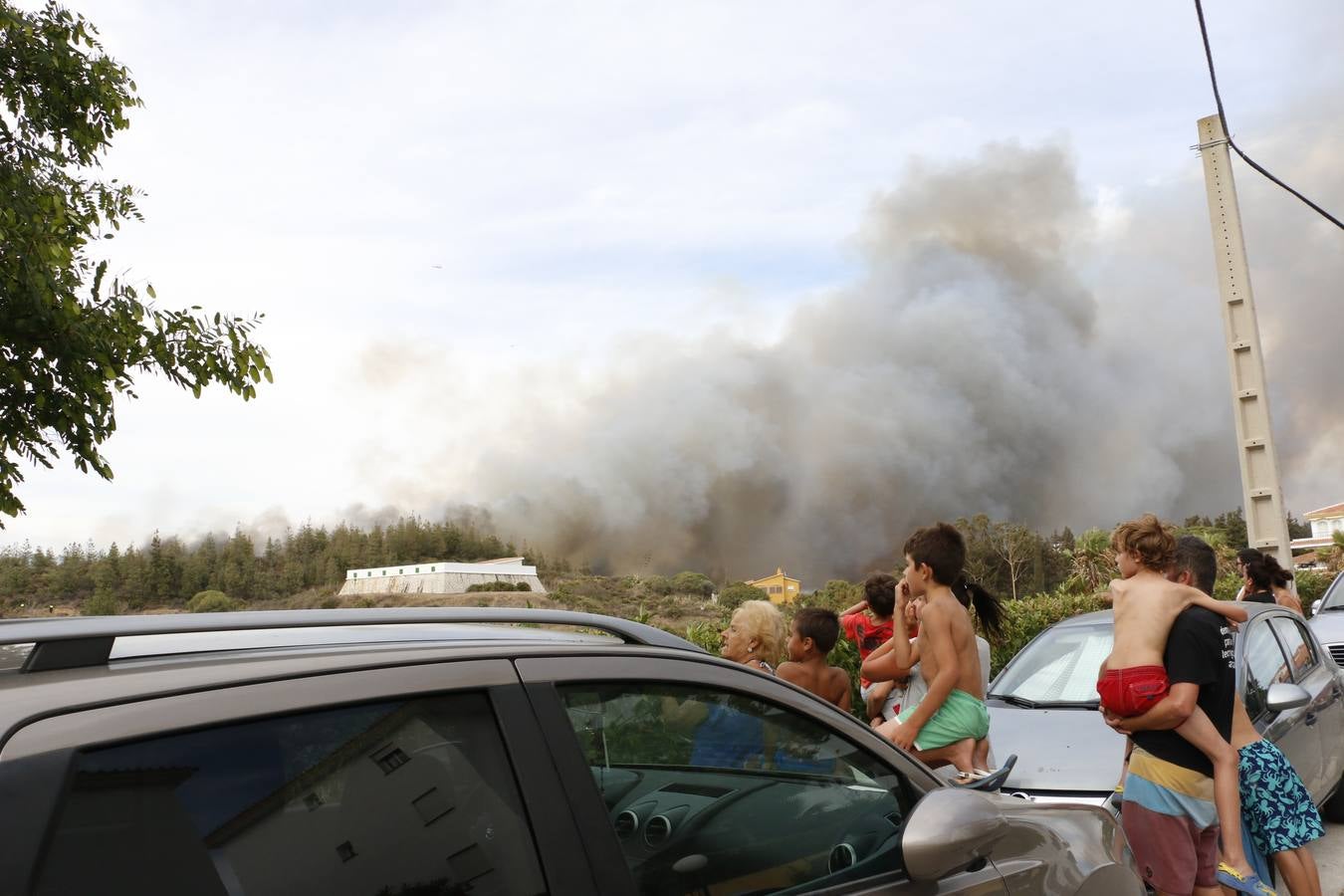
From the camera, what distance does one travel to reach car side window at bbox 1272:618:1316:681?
604 centimetres

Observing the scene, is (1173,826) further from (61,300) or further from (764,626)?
(61,300)

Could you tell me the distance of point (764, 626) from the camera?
15.9 ft

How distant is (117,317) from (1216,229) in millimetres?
Answer: 13911

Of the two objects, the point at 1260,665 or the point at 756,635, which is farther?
the point at 1260,665

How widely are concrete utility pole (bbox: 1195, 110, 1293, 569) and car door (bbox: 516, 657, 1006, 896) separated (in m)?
13.5

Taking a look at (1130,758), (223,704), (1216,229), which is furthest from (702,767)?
(1216,229)

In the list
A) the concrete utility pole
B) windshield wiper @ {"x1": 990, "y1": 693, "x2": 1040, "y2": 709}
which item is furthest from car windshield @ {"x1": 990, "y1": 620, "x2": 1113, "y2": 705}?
the concrete utility pole

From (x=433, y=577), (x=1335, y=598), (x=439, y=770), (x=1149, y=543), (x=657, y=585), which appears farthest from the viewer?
(x=433, y=577)

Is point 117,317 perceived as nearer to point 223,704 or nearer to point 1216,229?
point 223,704

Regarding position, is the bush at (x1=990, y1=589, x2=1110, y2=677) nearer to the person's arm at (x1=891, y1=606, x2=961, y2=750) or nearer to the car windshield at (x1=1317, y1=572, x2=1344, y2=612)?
the car windshield at (x1=1317, y1=572, x2=1344, y2=612)

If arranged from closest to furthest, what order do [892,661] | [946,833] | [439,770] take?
[439,770]
[946,833]
[892,661]

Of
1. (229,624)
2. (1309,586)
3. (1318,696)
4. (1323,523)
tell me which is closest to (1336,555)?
(1309,586)

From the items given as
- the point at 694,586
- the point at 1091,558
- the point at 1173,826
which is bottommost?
the point at 1173,826

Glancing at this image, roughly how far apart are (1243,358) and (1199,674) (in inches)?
507
